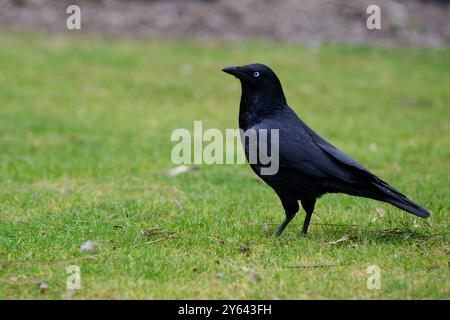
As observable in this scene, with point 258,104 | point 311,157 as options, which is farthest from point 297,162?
point 258,104

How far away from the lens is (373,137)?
11.1 meters

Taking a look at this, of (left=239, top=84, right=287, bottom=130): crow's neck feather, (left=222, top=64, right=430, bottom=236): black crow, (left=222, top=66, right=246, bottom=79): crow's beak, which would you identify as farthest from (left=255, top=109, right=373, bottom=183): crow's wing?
(left=222, top=66, right=246, bottom=79): crow's beak

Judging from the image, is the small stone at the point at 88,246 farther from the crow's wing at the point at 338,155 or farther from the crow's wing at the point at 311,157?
the crow's wing at the point at 338,155

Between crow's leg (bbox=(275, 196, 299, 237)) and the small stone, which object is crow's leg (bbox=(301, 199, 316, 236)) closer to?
crow's leg (bbox=(275, 196, 299, 237))

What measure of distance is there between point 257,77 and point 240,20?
1178cm

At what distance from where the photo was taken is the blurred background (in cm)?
1695

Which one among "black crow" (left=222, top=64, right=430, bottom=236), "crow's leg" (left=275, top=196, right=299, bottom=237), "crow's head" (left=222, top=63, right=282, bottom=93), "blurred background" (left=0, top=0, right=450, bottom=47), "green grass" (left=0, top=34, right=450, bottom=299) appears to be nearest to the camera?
"green grass" (left=0, top=34, right=450, bottom=299)

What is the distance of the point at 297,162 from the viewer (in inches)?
231

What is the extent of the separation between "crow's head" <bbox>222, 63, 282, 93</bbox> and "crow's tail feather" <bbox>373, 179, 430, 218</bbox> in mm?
1247

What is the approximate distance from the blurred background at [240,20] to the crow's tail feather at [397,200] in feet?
37.6

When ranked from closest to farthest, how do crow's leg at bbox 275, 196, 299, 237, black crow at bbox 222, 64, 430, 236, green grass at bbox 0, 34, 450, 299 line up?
1. green grass at bbox 0, 34, 450, 299
2. black crow at bbox 222, 64, 430, 236
3. crow's leg at bbox 275, 196, 299, 237

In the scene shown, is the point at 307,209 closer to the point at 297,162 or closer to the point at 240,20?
the point at 297,162
